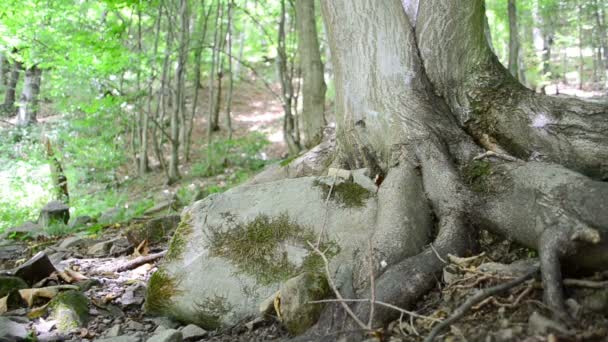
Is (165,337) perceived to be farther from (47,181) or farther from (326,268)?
(47,181)

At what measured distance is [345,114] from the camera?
3.85 metres

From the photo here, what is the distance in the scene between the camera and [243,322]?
9.87 feet

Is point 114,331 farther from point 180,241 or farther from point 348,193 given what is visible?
point 348,193

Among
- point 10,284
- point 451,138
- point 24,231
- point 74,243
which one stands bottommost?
point 24,231

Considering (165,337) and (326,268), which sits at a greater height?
(326,268)

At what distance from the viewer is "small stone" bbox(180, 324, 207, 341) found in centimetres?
299

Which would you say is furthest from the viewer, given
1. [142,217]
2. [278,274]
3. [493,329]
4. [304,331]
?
[142,217]

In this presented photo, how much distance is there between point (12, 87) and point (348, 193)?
19198mm

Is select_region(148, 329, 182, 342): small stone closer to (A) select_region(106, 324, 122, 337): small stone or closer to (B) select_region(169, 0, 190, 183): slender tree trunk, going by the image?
(A) select_region(106, 324, 122, 337): small stone

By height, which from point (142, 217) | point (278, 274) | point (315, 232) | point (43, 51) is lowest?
point (142, 217)

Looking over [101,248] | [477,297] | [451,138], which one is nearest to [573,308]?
[477,297]

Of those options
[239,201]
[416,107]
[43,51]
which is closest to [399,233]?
[416,107]

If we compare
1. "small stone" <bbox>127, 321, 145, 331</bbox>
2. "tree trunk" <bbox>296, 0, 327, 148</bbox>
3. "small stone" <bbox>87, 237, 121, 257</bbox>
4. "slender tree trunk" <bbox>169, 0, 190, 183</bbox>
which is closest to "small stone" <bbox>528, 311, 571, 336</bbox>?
"small stone" <bbox>127, 321, 145, 331</bbox>

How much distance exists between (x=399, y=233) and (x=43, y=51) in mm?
11029
